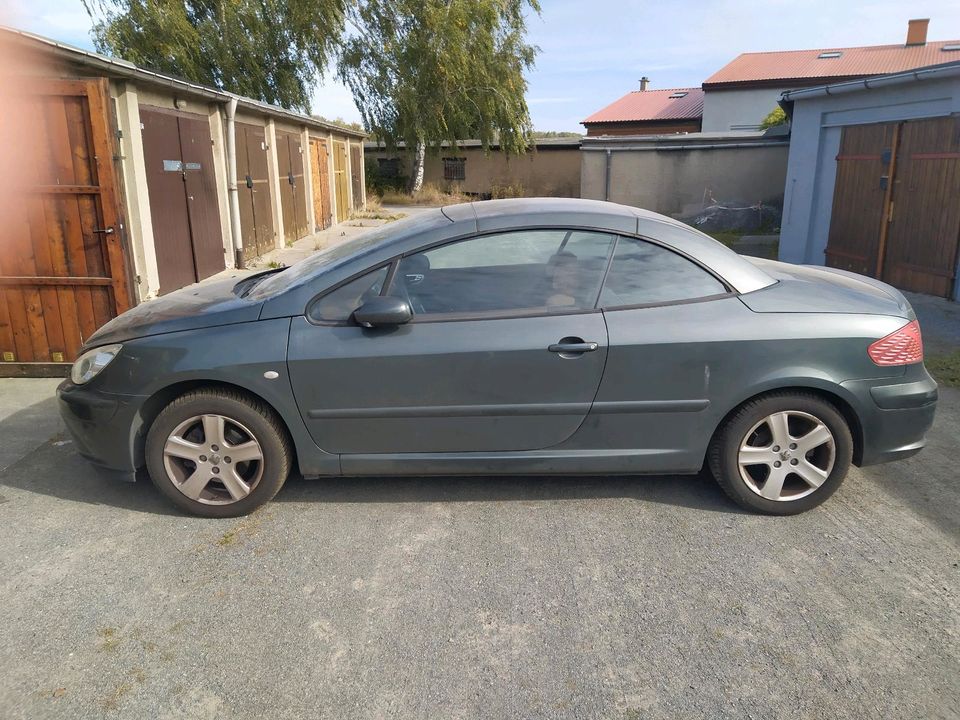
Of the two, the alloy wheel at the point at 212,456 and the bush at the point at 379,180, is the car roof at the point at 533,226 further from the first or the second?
the bush at the point at 379,180

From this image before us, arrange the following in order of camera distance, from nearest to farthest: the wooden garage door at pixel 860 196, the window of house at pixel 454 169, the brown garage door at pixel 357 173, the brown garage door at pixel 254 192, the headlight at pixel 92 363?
1. the headlight at pixel 92 363
2. the wooden garage door at pixel 860 196
3. the brown garage door at pixel 254 192
4. the brown garage door at pixel 357 173
5. the window of house at pixel 454 169

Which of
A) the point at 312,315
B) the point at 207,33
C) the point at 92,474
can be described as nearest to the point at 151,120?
the point at 92,474

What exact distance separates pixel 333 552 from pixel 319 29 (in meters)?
23.4

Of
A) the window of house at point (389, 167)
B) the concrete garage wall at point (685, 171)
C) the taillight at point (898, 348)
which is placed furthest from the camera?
the window of house at point (389, 167)

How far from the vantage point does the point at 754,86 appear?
34.3 m

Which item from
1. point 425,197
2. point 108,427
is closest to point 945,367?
point 108,427

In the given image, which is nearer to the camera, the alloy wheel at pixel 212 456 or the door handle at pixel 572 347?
the door handle at pixel 572 347

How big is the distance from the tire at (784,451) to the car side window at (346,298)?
192cm

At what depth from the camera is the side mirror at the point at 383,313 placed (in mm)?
3525

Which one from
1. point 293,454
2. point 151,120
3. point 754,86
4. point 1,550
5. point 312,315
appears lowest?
point 1,550

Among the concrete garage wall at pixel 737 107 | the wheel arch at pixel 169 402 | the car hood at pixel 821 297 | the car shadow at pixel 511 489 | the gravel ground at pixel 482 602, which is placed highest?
the concrete garage wall at pixel 737 107

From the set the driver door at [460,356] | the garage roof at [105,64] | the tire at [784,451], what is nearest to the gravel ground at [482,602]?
the tire at [784,451]

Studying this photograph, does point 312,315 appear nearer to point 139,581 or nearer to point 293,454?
point 293,454

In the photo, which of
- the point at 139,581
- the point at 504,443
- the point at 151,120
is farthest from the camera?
Answer: the point at 151,120
